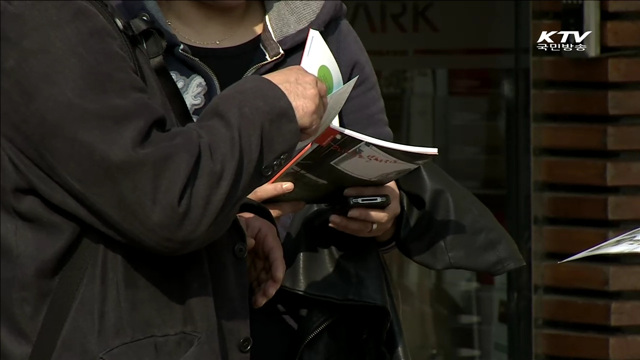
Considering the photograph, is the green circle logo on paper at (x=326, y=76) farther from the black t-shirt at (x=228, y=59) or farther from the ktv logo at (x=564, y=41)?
the ktv logo at (x=564, y=41)

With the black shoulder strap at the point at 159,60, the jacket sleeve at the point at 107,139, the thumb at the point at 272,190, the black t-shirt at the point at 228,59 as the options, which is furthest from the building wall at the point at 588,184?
the jacket sleeve at the point at 107,139

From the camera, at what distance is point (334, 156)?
92.2 inches

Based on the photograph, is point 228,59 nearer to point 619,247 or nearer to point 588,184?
point 619,247

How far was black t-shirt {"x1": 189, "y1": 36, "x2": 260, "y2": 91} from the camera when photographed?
2.62 meters

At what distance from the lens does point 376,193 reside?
2529mm

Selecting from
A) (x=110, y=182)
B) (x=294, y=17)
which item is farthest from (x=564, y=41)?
(x=110, y=182)

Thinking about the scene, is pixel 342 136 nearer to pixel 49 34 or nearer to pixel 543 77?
pixel 49 34

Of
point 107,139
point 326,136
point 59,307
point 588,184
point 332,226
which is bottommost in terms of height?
point 588,184

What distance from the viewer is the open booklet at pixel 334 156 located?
226 cm

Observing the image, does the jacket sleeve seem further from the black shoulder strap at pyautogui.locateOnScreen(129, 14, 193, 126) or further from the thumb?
the thumb

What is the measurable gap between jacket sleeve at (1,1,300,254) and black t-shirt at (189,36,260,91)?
59 cm

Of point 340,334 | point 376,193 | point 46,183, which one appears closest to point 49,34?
point 46,183

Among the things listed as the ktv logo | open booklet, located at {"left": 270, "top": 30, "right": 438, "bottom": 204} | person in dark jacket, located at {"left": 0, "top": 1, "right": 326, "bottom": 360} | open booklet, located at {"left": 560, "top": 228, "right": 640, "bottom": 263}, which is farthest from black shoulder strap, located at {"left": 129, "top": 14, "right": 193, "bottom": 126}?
the ktv logo

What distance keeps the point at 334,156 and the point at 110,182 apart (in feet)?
1.85
